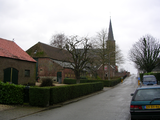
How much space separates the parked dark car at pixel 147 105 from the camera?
5.42 m

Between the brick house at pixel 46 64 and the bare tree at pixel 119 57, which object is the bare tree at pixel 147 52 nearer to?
the bare tree at pixel 119 57

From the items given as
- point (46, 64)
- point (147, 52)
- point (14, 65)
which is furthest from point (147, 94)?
point (147, 52)

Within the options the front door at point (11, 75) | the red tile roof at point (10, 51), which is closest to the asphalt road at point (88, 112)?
the front door at point (11, 75)

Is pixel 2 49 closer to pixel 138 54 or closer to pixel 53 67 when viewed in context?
pixel 53 67

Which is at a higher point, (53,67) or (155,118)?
(53,67)

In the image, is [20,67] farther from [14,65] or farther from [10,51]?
[10,51]

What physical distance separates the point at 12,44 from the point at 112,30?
161 ft

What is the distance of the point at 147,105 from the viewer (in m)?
5.56

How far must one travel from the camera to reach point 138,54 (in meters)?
41.9

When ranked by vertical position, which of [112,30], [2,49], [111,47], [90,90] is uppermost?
[112,30]

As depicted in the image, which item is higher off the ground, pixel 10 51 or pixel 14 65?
pixel 10 51

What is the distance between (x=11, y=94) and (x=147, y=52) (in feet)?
120

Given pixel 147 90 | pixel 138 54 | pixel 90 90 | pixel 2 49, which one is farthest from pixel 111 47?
pixel 147 90

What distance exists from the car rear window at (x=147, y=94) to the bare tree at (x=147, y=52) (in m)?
35.6
